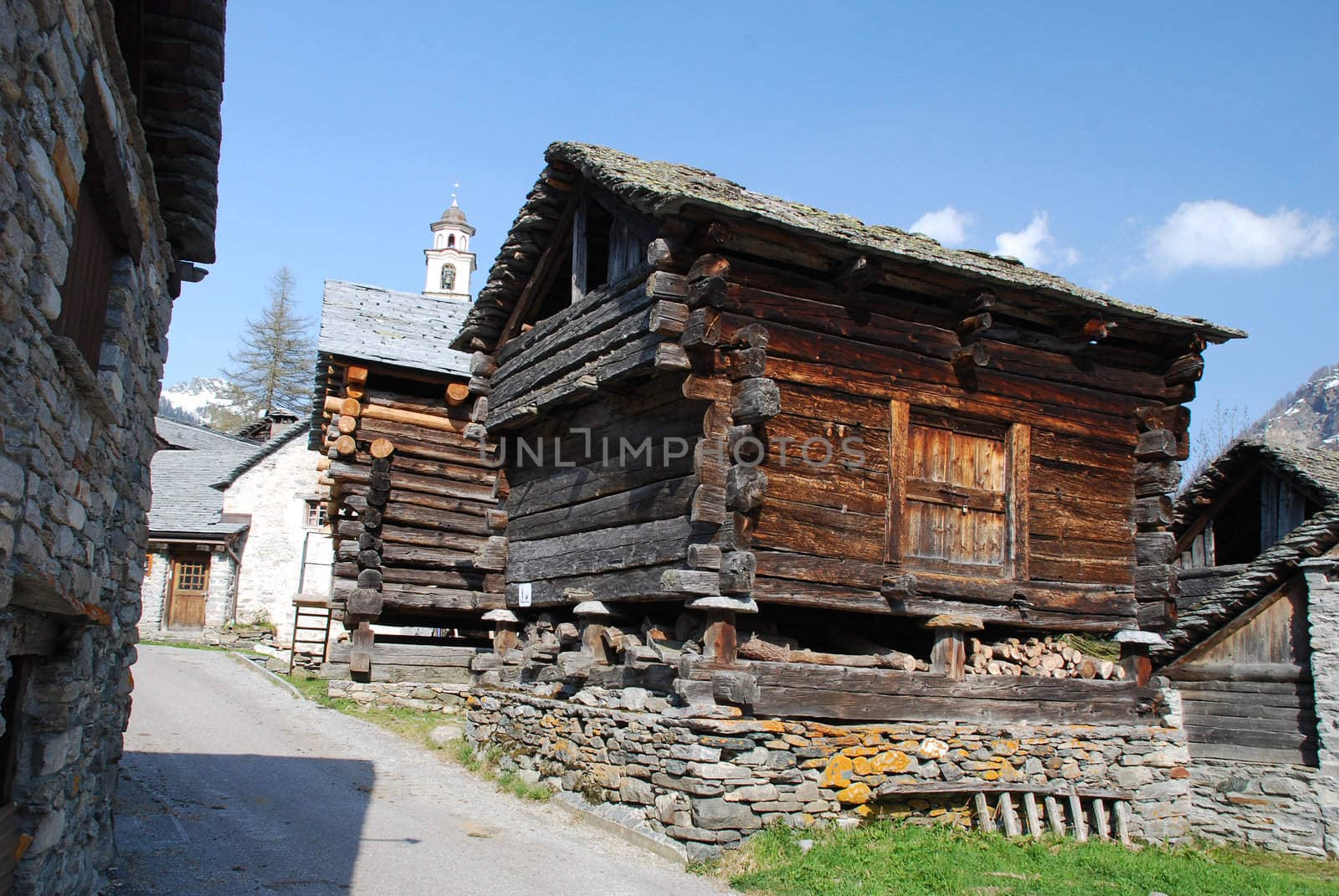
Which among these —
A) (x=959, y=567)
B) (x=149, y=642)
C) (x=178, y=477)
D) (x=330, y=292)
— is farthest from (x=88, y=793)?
(x=178, y=477)

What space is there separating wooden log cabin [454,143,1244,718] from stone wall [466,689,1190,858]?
0.42 metres

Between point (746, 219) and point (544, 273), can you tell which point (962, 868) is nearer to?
point (746, 219)

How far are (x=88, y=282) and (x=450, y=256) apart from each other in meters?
46.5

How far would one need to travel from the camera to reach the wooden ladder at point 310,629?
21.7 m

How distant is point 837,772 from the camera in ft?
32.0

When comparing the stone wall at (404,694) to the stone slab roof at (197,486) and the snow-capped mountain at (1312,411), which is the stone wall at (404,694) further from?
the snow-capped mountain at (1312,411)

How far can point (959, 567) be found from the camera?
36.6 feet

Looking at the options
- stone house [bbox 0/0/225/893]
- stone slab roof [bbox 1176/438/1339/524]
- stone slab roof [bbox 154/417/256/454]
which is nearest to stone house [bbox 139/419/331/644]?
stone slab roof [bbox 154/417/256/454]

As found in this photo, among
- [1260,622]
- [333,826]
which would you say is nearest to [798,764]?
[333,826]

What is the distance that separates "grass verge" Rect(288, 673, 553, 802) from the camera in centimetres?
1163

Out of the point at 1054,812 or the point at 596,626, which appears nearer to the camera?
the point at 1054,812

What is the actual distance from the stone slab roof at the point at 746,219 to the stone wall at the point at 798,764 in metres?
4.38

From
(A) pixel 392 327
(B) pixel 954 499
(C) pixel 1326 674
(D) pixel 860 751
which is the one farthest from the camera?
(A) pixel 392 327
